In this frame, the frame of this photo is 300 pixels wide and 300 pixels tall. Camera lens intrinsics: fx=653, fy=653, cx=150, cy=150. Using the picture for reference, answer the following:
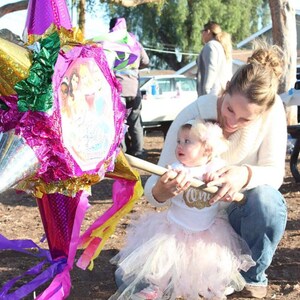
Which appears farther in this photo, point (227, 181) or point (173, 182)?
point (227, 181)

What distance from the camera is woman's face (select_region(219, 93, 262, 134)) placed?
2488 mm

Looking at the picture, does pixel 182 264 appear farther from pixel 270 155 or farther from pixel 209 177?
pixel 270 155

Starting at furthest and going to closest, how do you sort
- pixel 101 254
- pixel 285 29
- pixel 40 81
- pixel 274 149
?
pixel 285 29
pixel 101 254
pixel 274 149
pixel 40 81

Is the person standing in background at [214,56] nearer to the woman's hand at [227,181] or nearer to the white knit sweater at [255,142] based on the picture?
the white knit sweater at [255,142]

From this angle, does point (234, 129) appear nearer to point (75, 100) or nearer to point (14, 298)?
point (75, 100)

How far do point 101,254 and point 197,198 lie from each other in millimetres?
1031

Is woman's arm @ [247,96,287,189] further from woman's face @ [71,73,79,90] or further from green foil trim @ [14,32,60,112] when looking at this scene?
green foil trim @ [14,32,60,112]

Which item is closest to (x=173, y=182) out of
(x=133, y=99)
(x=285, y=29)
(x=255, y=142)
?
(x=255, y=142)

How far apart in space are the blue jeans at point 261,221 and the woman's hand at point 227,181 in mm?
120

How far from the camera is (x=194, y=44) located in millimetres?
33906

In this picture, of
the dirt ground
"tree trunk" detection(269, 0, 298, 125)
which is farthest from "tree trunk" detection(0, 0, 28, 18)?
the dirt ground

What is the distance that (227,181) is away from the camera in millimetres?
2447

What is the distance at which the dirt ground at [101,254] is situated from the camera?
294cm

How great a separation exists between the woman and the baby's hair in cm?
7
